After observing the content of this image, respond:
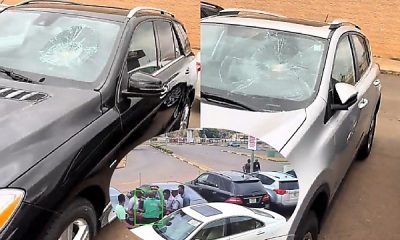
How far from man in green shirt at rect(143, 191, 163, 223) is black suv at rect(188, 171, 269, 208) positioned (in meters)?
0.09

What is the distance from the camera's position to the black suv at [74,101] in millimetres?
871

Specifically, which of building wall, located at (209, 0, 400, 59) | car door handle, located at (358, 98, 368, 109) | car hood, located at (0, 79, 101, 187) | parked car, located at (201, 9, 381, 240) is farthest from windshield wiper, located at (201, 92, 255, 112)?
car door handle, located at (358, 98, 368, 109)

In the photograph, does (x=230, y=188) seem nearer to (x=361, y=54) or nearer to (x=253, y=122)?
(x=253, y=122)

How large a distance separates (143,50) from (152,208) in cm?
36

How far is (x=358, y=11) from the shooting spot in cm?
129

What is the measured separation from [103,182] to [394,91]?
103cm

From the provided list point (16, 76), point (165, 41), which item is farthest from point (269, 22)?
point (16, 76)

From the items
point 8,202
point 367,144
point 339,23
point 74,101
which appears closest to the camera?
point 8,202

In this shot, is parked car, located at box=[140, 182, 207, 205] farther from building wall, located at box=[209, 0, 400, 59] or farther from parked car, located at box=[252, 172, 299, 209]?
building wall, located at box=[209, 0, 400, 59]

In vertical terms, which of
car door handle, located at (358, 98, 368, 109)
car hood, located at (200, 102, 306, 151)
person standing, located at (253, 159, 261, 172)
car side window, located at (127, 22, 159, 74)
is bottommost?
car door handle, located at (358, 98, 368, 109)

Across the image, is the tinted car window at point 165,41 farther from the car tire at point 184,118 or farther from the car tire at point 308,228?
the car tire at point 308,228

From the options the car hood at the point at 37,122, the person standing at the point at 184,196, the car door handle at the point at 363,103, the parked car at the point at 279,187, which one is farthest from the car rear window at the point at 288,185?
the car door handle at the point at 363,103

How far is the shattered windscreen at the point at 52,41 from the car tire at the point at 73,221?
25 centimetres

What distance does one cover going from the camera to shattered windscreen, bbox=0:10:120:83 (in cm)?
99
